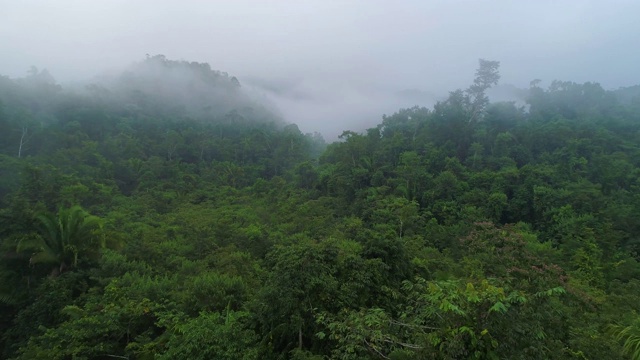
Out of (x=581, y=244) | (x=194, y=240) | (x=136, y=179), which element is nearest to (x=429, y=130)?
(x=581, y=244)

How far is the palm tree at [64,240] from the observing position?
43.4 feet

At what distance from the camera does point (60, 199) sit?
2239 cm

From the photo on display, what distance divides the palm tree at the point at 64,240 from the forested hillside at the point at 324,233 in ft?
0.18

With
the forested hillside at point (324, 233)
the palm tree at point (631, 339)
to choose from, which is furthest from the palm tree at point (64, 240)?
the palm tree at point (631, 339)

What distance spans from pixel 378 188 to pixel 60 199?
21.1 meters

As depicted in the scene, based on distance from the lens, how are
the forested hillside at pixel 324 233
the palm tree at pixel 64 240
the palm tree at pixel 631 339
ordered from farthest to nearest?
1. the palm tree at pixel 64 240
2. the palm tree at pixel 631 339
3. the forested hillside at pixel 324 233

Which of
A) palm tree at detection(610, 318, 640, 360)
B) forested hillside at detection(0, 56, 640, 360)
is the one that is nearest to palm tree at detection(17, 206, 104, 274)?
forested hillside at detection(0, 56, 640, 360)

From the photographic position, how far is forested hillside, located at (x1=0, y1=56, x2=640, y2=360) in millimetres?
7102

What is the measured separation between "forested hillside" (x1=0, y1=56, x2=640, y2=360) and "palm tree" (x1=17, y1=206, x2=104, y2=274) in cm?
6

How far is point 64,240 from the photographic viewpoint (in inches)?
546

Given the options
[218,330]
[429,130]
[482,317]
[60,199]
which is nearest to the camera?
[482,317]

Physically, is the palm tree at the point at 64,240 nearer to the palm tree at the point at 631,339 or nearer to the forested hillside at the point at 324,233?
the forested hillside at the point at 324,233

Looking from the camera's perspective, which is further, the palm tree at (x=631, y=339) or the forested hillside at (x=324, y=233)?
the palm tree at (x=631, y=339)

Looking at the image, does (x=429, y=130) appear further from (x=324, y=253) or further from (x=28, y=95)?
(x=28, y=95)
